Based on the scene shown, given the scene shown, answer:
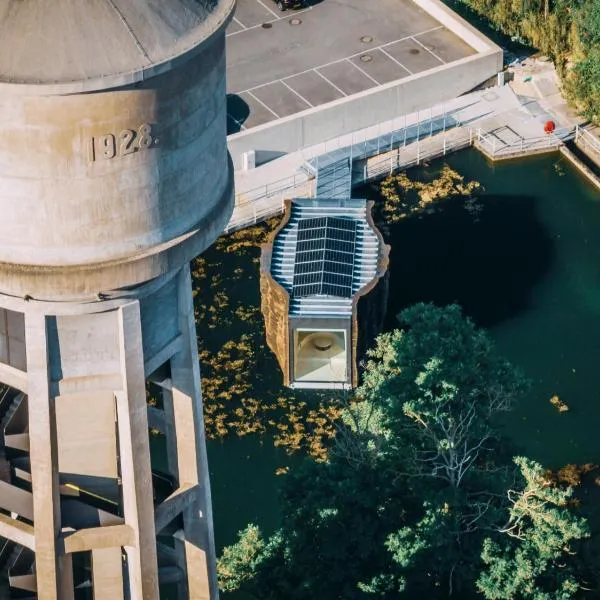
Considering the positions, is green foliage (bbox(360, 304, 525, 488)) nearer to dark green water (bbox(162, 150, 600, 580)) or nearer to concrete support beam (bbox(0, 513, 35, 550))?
dark green water (bbox(162, 150, 600, 580))

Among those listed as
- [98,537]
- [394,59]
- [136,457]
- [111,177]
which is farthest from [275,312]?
[111,177]

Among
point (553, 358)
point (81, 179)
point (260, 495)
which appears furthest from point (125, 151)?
point (553, 358)

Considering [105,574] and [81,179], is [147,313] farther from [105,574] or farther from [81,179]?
[105,574]

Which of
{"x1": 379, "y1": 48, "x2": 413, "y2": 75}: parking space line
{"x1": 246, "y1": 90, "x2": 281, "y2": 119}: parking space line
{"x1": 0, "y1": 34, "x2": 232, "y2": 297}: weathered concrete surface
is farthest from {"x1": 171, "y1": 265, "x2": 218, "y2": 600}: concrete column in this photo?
{"x1": 379, "y1": 48, "x2": 413, "y2": 75}: parking space line

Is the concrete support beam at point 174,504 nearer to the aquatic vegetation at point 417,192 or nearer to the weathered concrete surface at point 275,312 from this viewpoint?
the weathered concrete surface at point 275,312

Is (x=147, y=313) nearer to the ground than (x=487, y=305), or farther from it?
farther from it

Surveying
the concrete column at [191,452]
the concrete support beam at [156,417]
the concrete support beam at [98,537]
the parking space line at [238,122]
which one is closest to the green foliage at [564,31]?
the parking space line at [238,122]
